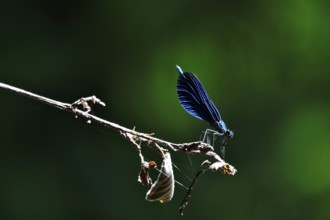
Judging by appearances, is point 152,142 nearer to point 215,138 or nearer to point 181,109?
point 215,138

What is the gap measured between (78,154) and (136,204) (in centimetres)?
31

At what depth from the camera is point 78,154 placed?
7.82 feet

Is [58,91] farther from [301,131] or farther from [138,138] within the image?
[138,138]

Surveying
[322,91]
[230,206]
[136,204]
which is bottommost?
[136,204]

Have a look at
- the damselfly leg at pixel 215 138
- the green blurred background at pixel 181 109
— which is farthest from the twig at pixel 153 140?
the green blurred background at pixel 181 109

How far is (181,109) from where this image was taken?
2.31 m

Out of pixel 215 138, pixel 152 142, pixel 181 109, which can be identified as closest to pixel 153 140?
pixel 152 142

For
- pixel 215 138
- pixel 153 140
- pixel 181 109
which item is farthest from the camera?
pixel 181 109

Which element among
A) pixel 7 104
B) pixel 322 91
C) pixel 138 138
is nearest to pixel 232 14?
pixel 322 91

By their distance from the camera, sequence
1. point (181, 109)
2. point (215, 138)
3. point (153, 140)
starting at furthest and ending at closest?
1. point (181, 109)
2. point (215, 138)
3. point (153, 140)

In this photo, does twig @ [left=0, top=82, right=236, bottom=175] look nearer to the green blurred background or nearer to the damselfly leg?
the damselfly leg

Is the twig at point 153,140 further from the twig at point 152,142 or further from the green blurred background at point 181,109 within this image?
the green blurred background at point 181,109

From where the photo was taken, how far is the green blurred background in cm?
232

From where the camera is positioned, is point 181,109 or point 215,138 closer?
point 215,138
